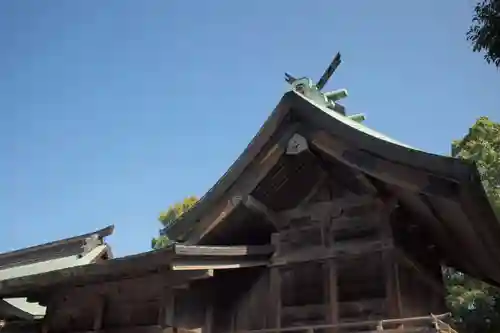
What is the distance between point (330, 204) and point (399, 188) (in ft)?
4.64

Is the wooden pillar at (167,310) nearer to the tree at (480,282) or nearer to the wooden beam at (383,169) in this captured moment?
the wooden beam at (383,169)

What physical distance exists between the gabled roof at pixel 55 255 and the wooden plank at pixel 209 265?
1436 cm

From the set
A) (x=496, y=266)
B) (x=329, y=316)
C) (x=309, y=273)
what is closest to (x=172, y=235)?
(x=309, y=273)

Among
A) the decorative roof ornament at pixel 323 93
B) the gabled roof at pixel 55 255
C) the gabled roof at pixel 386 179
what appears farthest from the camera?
the gabled roof at pixel 55 255

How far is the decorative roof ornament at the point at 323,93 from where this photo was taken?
11094 mm

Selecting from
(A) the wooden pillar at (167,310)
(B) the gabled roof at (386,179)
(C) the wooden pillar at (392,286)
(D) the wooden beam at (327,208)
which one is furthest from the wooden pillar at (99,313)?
(C) the wooden pillar at (392,286)

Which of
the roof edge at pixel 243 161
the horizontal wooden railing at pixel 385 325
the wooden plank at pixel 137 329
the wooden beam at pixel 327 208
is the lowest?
the horizontal wooden railing at pixel 385 325

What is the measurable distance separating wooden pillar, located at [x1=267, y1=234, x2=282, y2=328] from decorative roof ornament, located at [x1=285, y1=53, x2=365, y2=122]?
11.8 feet

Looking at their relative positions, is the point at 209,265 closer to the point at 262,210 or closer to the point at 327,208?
the point at 262,210

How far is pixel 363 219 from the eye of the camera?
9.02 m

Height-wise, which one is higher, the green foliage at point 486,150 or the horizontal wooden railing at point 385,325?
the green foliage at point 486,150

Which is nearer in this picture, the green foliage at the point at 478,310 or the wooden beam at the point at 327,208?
the wooden beam at the point at 327,208

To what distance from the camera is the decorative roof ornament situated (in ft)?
36.4

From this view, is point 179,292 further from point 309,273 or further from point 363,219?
point 363,219
